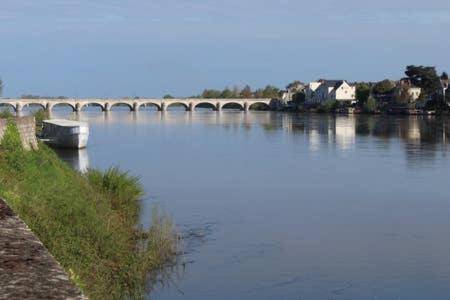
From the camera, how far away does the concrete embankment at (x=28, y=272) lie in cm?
331

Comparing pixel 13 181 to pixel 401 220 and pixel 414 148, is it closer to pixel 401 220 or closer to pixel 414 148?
pixel 401 220

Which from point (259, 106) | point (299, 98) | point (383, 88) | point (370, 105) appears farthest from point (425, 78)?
point (259, 106)

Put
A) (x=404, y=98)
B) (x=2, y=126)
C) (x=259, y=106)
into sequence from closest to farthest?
(x=2, y=126)
(x=404, y=98)
(x=259, y=106)

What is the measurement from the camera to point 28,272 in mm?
3648

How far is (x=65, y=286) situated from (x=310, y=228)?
593 inches

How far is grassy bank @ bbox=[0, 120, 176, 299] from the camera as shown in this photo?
9.91m

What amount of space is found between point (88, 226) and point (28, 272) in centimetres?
901

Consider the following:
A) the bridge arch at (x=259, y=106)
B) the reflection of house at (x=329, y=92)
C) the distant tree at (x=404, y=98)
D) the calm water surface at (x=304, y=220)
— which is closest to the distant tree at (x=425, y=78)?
the distant tree at (x=404, y=98)

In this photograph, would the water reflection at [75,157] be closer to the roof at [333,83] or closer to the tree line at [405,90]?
the tree line at [405,90]

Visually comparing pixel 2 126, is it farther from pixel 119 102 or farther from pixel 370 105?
pixel 119 102

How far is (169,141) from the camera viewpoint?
56.0 m

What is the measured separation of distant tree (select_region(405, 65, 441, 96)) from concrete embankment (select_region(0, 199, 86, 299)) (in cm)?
12826

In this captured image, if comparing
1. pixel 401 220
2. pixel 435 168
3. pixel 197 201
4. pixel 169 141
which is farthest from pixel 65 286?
pixel 169 141

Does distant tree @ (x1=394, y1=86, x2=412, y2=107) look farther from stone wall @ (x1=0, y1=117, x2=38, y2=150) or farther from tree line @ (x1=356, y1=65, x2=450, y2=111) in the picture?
stone wall @ (x1=0, y1=117, x2=38, y2=150)
